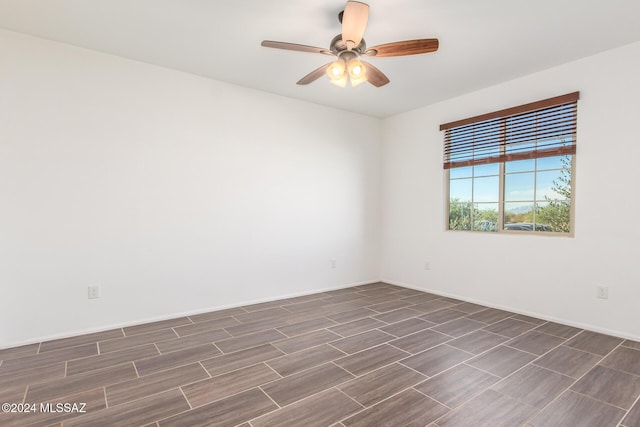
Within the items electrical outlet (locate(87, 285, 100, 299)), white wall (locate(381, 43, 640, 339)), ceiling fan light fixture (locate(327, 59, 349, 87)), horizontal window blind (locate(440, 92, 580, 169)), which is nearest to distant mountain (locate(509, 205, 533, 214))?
white wall (locate(381, 43, 640, 339))

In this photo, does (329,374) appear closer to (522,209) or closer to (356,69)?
(356,69)

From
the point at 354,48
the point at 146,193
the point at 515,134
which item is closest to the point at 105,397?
the point at 146,193

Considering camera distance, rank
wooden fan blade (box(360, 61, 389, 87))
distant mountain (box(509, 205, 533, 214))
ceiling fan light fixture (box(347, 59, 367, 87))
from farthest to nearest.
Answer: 1. distant mountain (box(509, 205, 533, 214))
2. wooden fan blade (box(360, 61, 389, 87))
3. ceiling fan light fixture (box(347, 59, 367, 87))

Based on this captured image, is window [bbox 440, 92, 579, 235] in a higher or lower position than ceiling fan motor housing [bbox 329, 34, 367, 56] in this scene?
lower

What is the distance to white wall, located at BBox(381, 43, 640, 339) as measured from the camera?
2.88 metres

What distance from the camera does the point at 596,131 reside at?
305 cm

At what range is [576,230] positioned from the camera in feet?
10.4

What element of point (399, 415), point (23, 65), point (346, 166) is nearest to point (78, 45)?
point (23, 65)

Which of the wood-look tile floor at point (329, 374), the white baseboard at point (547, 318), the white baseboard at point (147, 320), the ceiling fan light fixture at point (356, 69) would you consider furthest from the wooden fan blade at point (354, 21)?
the white baseboard at point (547, 318)

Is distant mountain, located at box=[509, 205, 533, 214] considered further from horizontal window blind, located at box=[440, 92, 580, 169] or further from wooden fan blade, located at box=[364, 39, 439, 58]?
wooden fan blade, located at box=[364, 39, 439, 58]

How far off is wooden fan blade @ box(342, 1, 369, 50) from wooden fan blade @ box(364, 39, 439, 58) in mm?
150

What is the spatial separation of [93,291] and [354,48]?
3.01 meters

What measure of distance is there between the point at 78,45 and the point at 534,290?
4.90 meters

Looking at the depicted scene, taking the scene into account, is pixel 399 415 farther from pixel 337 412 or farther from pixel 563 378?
pixel 563 378
